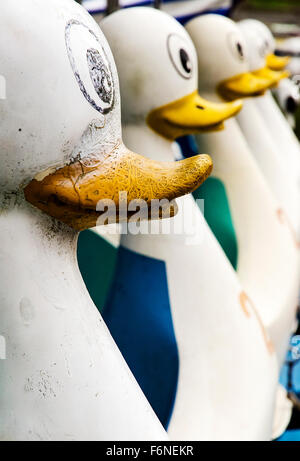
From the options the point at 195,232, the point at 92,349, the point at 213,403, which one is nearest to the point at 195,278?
the point at 195,232

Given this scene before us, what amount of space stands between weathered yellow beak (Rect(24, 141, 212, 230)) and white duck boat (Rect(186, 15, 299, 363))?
0.67 metres

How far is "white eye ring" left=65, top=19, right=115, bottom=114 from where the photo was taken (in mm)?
536

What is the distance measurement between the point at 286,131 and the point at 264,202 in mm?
732

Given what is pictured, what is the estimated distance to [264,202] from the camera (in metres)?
1.32

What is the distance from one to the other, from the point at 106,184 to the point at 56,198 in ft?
0.15

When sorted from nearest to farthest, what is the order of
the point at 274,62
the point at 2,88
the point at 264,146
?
the point at 2,88, the point at 264,146, the point at 274,62

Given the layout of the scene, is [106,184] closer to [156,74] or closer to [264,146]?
[156,74]

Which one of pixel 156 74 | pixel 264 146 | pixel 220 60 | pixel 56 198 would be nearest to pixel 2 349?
pixel 56 198

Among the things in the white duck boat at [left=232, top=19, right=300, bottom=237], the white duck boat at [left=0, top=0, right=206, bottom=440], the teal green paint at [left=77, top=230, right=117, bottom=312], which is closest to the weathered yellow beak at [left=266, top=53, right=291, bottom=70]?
the white duck boat at [left=232, top=19, right=300, bottom=237]

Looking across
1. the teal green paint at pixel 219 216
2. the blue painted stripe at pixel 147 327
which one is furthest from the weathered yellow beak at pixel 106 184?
the teal green paint at pixel 219 216

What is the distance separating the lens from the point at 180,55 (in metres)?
0.95

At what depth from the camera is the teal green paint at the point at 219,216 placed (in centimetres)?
124

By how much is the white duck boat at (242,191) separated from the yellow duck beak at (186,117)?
31 cm

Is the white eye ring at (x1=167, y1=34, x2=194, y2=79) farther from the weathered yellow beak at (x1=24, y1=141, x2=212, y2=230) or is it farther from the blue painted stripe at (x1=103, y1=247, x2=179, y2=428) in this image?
the weathered yellow beak at (x1=24, y1=141, x2=212, y2=230)
